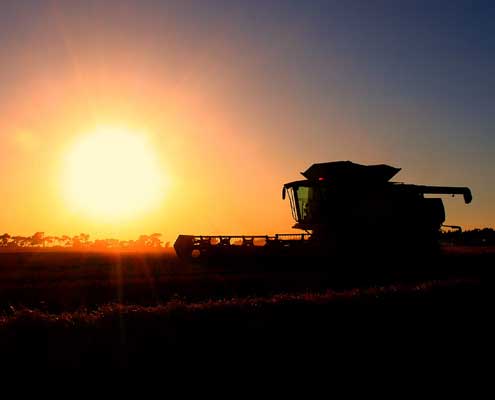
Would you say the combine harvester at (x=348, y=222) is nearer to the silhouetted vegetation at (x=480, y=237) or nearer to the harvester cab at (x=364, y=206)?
the harvester cab at (x=364, y=206)

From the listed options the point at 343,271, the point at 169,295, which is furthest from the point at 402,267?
the point at 169,295

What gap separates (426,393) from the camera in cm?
685

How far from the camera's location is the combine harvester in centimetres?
2253

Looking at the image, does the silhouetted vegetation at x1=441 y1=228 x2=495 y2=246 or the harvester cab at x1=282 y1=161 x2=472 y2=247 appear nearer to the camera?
the harvester cab at x1=282 y1=161 x2=472 y2=247

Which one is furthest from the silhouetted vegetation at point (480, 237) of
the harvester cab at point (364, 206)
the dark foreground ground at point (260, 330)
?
the dark foreground ground at point (260, 330)

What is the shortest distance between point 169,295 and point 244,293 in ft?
8.44

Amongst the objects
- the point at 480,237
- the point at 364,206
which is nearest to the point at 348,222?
the point at 364,206

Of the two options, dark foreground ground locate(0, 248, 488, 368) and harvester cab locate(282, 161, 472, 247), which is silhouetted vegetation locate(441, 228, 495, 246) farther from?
dark foreground ground locate(0, 248, 488, 368)

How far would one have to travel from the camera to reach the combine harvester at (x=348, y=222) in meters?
22.5

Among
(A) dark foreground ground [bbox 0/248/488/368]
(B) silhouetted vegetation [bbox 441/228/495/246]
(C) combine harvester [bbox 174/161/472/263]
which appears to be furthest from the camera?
(B) silhouetted vegetation [bbox 441/228/495/246]

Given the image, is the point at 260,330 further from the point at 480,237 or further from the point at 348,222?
the point at 480,237

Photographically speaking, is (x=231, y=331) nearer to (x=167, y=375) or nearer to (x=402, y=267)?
(x=167, y=375)

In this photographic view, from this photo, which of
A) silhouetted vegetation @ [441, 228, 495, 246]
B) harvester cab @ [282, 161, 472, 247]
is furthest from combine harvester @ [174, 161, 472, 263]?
silhouetted vegetation @ [441, 228, 495, 246]

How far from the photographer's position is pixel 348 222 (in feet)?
74.9
